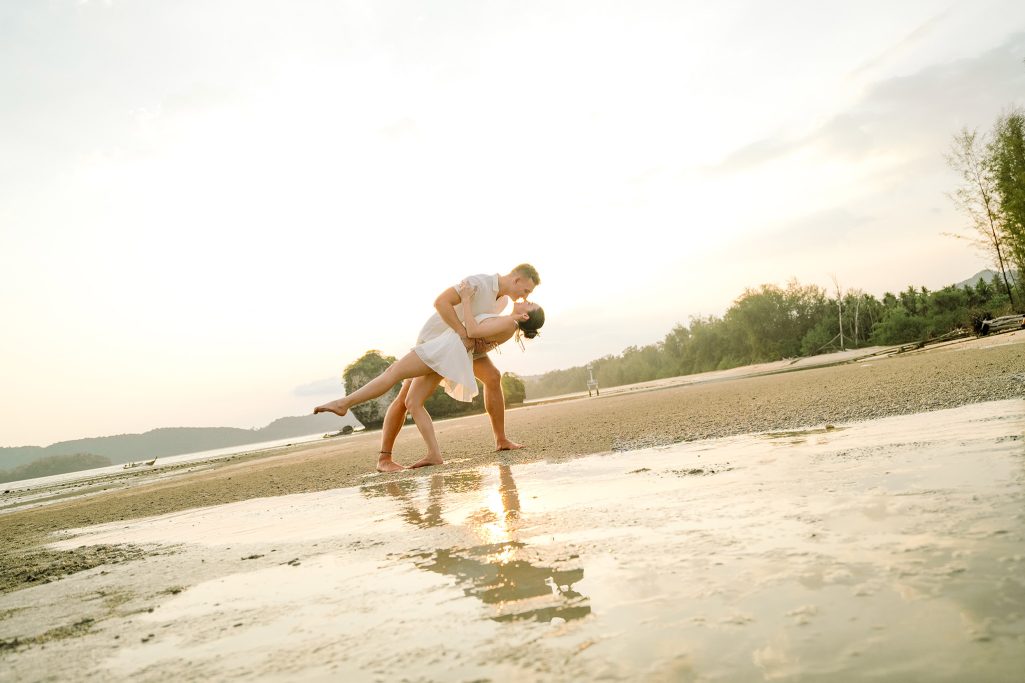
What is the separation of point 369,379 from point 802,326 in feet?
84.4

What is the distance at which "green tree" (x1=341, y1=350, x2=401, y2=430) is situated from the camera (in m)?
27.5

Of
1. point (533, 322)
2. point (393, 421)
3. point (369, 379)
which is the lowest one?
point (393, 421)

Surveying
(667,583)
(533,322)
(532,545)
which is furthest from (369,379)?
(667,583)

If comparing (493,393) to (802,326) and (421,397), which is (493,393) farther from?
(802,326)

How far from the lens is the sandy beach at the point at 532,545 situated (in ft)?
3.81

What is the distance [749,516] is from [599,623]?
836mm

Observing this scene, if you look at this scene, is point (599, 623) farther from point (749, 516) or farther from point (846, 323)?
point (846, 323)

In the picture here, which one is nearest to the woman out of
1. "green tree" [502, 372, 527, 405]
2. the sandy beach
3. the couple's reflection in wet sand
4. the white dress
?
the white dress

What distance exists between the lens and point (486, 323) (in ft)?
18.6

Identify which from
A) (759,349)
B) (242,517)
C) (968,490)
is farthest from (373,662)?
(759,349)

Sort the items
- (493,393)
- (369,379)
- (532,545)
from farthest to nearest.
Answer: (369,379) → (493,393) → (532,545)

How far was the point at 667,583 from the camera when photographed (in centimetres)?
138

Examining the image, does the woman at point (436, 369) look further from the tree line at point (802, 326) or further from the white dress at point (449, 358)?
the tree line at point (802, 326)

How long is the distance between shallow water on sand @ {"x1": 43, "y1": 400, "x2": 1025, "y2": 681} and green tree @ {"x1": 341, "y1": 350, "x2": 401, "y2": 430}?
2515cm
